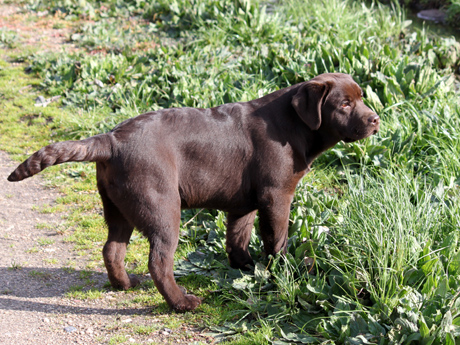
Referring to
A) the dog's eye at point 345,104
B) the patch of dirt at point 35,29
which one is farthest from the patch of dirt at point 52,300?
the patch of dirt at point 35,29

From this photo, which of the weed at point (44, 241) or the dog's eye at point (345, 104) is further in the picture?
the weed at point (44, 241)

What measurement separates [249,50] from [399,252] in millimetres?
6061

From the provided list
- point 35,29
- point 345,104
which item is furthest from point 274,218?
point 35,29

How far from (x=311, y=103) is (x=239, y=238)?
1.31 meters

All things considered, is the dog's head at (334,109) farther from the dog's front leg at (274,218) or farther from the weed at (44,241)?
the weed at (44,241)

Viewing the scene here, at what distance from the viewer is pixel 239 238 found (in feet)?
15.4

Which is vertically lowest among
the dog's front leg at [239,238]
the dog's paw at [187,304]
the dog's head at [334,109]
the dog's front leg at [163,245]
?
the dog's paw at [187,304]

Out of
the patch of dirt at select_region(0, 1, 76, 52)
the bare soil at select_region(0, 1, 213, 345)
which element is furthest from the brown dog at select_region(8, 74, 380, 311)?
the patch of dirt at select_region(0, 1, 76, 52)

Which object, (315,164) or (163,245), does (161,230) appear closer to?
(163,245)

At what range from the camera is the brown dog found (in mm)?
3990

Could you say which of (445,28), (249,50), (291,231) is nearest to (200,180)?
(291,231)

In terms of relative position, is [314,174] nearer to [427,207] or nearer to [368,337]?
[427,207]

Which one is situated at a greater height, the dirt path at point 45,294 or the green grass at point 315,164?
the green grass at point 315,164

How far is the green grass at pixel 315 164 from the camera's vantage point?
3.87 m
